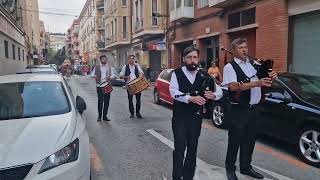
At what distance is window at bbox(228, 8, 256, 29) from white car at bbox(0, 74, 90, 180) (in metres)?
11.5

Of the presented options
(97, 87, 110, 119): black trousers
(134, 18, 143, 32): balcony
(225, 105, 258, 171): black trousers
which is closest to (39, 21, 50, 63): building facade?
(134, 18, 143, 32): balcony

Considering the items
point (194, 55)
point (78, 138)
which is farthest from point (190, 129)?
point (78, 138)

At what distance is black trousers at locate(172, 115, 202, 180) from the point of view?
4.35 metres

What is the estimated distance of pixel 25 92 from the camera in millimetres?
5262

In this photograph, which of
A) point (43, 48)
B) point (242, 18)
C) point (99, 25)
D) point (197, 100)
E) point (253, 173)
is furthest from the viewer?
point (43, 48)

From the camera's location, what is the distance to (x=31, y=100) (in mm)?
5066

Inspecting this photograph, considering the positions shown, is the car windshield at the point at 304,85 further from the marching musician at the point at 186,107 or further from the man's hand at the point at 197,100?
the man's hand at the point at 197,100

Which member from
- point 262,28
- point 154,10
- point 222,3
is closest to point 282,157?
point 262,28

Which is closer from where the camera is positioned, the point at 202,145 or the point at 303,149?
the point at 303,149

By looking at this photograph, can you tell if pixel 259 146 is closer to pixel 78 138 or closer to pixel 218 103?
pixel 218 103

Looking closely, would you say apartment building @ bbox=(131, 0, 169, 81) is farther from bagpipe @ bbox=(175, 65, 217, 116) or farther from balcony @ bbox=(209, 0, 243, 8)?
bagpipe @ bbox=(175, 65, 217, 116)

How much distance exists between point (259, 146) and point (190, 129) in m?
3.27

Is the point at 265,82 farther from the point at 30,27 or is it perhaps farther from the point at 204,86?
the point at 30,27

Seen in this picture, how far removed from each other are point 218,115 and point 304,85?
2653 millimetres
